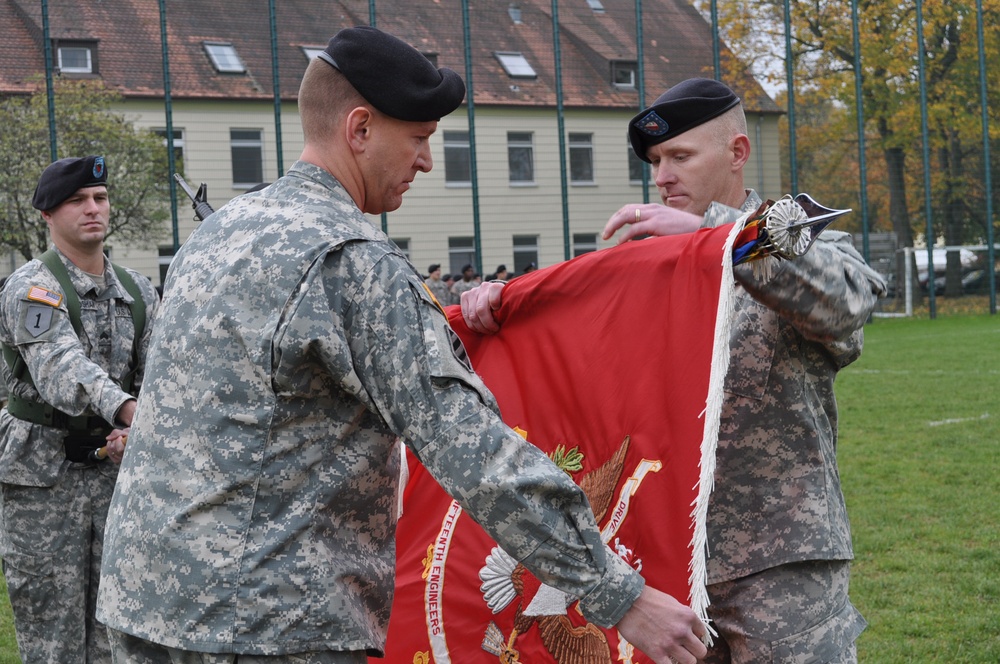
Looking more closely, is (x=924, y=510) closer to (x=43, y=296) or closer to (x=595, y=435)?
(x=595, y=435)

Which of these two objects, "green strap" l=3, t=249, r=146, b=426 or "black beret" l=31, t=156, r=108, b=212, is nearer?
"green strap" l=3, t=249, r=146, b=426

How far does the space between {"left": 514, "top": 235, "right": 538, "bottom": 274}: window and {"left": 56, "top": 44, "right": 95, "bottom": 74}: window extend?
373 inches

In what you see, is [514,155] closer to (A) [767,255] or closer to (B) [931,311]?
(B) [931,311]

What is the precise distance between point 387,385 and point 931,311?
25.9 m

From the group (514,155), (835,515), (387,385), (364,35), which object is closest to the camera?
(387,385)

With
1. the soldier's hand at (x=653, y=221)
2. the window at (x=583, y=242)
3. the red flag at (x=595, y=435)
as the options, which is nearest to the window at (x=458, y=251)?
the window at (x=583, y=242)

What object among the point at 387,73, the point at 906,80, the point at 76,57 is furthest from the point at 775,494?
the point at 906,80

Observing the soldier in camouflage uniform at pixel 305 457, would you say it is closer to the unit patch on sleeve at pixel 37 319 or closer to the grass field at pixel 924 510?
the unit patch on sleeve at pixel 37 319

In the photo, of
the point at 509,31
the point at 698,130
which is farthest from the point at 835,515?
the point at 509,31

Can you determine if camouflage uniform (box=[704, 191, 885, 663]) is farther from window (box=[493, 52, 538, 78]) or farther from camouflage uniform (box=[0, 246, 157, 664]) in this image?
window (box=[493, 52, 538, 78])

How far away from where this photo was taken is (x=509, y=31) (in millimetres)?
25875

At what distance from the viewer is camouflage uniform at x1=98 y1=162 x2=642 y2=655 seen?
2193 mm

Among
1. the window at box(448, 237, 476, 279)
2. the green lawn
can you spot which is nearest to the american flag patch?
the green lawn

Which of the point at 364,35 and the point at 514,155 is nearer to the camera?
the point at 364,35
